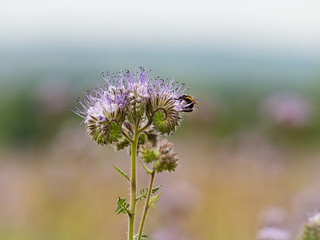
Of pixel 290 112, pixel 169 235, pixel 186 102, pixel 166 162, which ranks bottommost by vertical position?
pixel 166 162

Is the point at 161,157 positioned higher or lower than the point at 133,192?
higher

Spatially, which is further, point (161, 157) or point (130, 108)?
point (130, 108)

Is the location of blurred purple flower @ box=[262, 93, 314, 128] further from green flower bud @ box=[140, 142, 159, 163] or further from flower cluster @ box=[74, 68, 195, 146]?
green flower bud @ box=[140, 142, 159, 163]

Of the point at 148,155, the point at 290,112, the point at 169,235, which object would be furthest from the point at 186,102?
the point at 290,112

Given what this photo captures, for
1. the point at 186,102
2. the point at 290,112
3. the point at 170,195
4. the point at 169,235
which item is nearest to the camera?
the point at 186,102

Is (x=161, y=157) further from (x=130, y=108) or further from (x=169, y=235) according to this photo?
(x=169, y=235)

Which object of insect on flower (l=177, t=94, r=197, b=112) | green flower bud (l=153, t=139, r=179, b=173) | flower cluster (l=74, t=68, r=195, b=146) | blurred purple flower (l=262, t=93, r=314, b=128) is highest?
blurred purple flower (l=262, t=93, r=314, b=128)

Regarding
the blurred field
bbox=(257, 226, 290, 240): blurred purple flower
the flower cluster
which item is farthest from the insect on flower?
the blurred field
